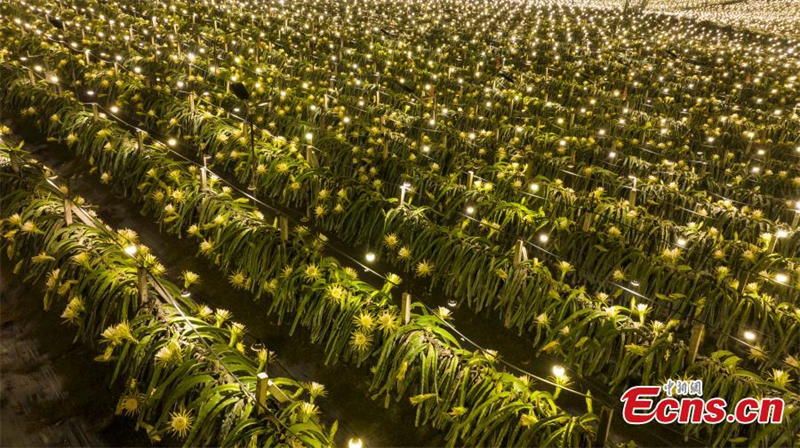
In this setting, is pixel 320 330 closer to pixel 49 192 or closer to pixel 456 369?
pixel 456 369

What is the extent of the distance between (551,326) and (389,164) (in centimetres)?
330

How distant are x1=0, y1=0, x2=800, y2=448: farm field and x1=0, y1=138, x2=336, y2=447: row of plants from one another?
0.9 inches

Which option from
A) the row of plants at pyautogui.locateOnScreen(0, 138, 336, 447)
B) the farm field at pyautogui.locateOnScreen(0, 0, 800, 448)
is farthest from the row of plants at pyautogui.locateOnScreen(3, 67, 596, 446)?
the row of plants at pyautogui.locateOnScreen(0, 138, 336, 447)

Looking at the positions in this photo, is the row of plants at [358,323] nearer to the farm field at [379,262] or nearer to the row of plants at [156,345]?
the farm field at [379,262]

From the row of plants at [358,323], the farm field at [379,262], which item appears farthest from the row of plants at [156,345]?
the row of plants at [358,323]

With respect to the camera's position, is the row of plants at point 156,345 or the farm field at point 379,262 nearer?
the row of plants at point 156,345

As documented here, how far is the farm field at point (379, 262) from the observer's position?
3.35 metres

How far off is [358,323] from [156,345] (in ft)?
4.43

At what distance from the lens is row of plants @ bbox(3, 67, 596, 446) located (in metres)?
3.19

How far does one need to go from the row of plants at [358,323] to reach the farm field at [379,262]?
22 millimetres

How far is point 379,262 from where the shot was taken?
573 centimetres

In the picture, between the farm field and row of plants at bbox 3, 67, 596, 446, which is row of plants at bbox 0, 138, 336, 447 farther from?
row of plants at bbox 3, 67, 596, 446

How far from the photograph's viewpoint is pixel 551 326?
443 cm

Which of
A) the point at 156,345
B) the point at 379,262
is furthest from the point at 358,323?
the point at 379,262
